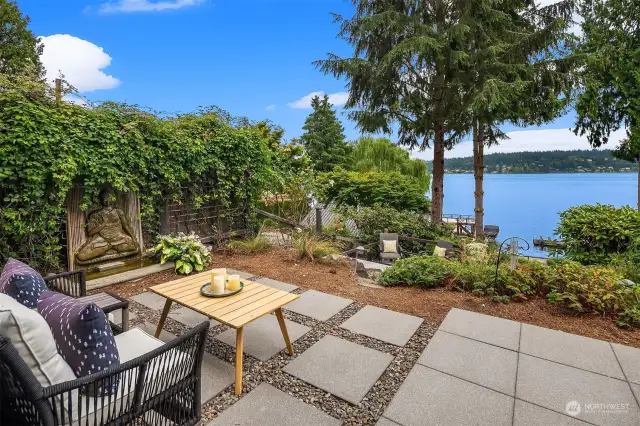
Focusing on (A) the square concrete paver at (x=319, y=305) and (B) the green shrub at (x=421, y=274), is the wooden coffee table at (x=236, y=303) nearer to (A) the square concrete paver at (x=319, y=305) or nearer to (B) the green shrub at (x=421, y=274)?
(A) the square concrete paver at (x=319, y=305)

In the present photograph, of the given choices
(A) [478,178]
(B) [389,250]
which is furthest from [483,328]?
(A) [478,178]

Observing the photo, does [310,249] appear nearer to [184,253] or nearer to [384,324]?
[184,253]

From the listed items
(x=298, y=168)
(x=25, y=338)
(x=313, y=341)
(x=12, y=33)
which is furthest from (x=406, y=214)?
(x=12, y=33)

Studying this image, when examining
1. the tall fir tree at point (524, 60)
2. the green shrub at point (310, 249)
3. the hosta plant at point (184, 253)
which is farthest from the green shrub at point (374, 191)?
the hosta plant at point (184, 253)

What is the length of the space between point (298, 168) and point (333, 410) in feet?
32.8

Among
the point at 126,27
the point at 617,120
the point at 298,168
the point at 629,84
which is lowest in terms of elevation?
the point at 298,168

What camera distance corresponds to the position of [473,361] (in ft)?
8.48

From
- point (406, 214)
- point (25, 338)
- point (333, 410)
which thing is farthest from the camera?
point (406, 214)

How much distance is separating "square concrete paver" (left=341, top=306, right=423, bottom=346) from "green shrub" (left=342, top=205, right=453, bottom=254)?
5868mm

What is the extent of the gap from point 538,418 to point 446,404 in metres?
0.54

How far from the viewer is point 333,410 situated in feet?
6.82

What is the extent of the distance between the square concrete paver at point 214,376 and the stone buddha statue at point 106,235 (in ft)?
10.7

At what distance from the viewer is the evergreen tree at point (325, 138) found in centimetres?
2350

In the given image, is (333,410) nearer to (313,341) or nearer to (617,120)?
(313,341)
